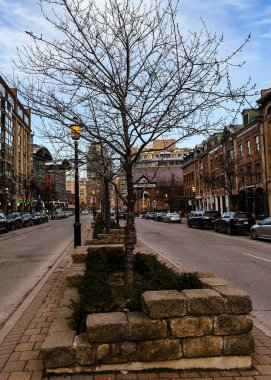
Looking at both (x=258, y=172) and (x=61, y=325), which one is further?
(x=258, y=172)

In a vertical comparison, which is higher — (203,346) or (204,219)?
(204,219)

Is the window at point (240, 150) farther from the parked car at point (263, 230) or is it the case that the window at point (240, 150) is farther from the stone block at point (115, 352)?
the stone block at point (115, 352)

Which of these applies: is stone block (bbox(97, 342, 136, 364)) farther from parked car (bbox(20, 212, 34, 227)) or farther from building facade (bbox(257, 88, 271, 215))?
parked car (bbox(20, 212, 34, 227))

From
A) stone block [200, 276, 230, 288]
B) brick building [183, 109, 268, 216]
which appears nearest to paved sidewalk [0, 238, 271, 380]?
stone block [200, 276, 230, 288]

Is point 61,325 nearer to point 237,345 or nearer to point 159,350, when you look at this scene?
point 159,350

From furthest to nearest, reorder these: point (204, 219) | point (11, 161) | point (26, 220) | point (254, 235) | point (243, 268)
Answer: point (11, 161) < point (26, 220) < point (204, 219) < point (254, 235) < point (243, 268)

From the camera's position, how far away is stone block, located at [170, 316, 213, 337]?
12.9ft

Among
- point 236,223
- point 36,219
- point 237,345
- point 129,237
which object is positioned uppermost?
point 129,237

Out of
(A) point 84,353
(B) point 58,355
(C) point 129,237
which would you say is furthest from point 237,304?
(C) point 129,237

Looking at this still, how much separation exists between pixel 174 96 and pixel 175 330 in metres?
3.85

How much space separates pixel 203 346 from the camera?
397 centimetres

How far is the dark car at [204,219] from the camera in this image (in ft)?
113

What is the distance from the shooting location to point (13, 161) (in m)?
74.6

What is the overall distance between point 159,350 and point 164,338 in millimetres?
124
